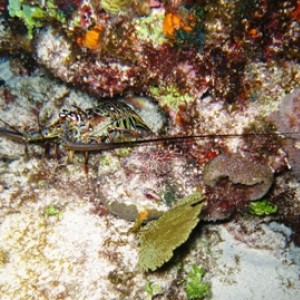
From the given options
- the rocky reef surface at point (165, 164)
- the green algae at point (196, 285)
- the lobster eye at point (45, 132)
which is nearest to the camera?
the rocky reef surface at point (165, 164)

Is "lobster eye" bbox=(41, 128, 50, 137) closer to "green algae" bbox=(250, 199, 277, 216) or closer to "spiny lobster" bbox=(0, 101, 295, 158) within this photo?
"spiny lobster" bbox=(0, 101, 295, 158)

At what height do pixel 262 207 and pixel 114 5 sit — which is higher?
pixel 114 5

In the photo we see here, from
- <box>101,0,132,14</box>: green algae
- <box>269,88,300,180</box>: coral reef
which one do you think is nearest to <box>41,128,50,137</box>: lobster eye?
<box>101,0,132,14</box>: green algae

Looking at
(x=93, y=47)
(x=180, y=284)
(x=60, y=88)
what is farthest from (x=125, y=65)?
(x=180, y=284)

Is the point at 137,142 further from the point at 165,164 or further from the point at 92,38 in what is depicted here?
the point at 92,38

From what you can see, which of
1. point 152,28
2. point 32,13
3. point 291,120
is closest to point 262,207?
point 291,120

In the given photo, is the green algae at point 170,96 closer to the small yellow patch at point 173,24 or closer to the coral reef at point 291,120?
the small yellow patch at point 173,24

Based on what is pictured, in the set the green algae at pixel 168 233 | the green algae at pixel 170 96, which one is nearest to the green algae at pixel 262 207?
the green algae at pixel 168 233
